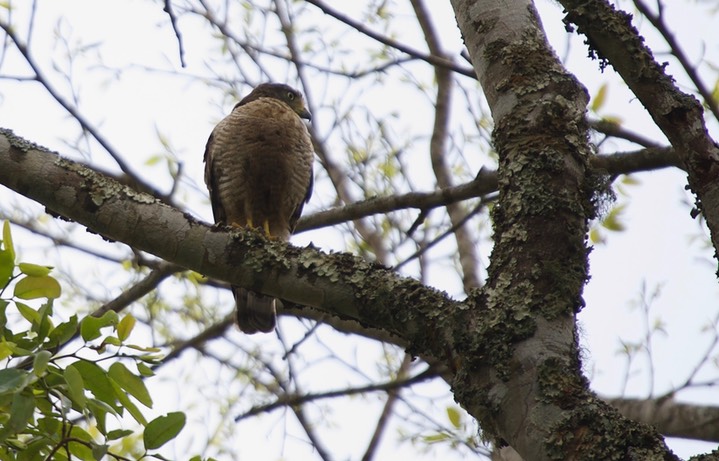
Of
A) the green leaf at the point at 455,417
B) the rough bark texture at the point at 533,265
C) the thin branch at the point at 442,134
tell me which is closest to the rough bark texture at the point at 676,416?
the green leaf at the point at 455,417

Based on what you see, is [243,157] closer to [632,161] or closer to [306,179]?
[306,179]

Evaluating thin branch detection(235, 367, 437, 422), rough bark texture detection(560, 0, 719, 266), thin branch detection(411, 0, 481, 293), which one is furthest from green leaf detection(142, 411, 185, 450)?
thin branch detection(411, 0, 481, 293)

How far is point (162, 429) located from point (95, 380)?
0.20 meters

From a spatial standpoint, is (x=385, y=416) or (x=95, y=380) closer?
(x=95, y=380)

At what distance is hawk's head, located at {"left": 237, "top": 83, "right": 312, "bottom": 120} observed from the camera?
5945mm

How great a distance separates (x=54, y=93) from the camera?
14.1ft

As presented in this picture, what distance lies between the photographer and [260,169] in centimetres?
525

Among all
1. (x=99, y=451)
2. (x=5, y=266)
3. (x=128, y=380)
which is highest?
(x=5, y=266)

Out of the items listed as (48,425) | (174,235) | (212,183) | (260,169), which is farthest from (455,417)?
(48,425)

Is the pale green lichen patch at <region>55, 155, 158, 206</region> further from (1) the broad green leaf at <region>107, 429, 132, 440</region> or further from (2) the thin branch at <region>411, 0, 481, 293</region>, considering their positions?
(2) the thin branch at <region>411, 0, 481, 293</region>

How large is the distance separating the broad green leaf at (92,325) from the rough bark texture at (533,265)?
0.86 m

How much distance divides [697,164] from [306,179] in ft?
12.6

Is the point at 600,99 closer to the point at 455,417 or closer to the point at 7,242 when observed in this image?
the point at 455,417

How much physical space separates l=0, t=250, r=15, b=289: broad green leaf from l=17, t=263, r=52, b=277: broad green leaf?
46 millimetres
